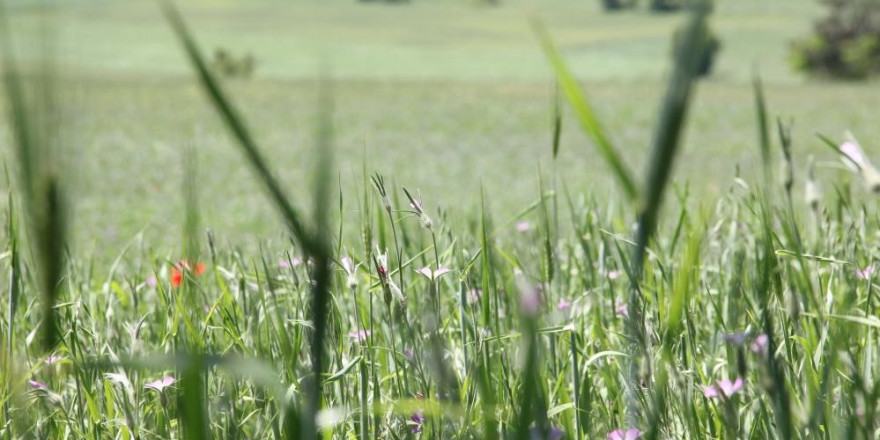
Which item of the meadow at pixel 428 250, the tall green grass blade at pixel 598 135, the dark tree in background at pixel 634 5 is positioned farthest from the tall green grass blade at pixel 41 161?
the dark tree in background at pixel 634 5

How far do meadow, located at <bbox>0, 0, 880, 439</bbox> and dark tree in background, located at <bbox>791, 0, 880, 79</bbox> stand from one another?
11.1 ft

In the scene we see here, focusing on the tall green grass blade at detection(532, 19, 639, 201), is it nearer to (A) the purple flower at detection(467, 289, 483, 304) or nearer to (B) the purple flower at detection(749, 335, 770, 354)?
(B) the purple flower at detection(749, 335, 770, 354)

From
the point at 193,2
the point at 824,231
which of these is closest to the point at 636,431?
the point at 824,231

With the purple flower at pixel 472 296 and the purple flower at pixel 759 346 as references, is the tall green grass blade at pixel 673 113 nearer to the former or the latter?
the purple flower at pixel 759 346

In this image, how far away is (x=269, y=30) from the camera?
50062mm

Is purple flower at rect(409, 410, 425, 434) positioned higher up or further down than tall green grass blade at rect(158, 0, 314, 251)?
further down

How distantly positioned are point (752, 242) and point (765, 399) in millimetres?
996

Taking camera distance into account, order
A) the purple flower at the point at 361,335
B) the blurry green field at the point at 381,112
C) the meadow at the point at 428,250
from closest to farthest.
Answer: the meadow at the point at 428,250 → the purple flower at the point at 361,335 → the blurry green field at the point at 381,112

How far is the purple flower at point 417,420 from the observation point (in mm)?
1087

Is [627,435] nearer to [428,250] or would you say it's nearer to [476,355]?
[476,355]

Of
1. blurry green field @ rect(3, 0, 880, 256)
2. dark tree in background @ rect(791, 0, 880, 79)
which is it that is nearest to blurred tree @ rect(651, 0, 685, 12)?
blurry green field @ rect(3, 0, 880, 256)

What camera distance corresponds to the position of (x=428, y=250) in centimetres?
150

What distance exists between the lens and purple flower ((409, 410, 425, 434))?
109cm

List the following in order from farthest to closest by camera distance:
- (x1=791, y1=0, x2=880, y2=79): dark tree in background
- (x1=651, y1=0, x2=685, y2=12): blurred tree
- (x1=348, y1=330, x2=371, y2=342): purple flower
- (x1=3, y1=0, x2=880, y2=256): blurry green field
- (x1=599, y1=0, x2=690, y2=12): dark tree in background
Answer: (x1=599, y1=0, x2=690, y2=12): dark tree in background < (x1=651, y1=0, x2=685, y2=12): blurred tree < (x1=791, y1=0, x2=880, y2=79): dark tree in background < (x1=3, y1=0, x2=880, y2=256): blurry green field < (x1=348, y1=330, x2=371, y2=342): purple flower
